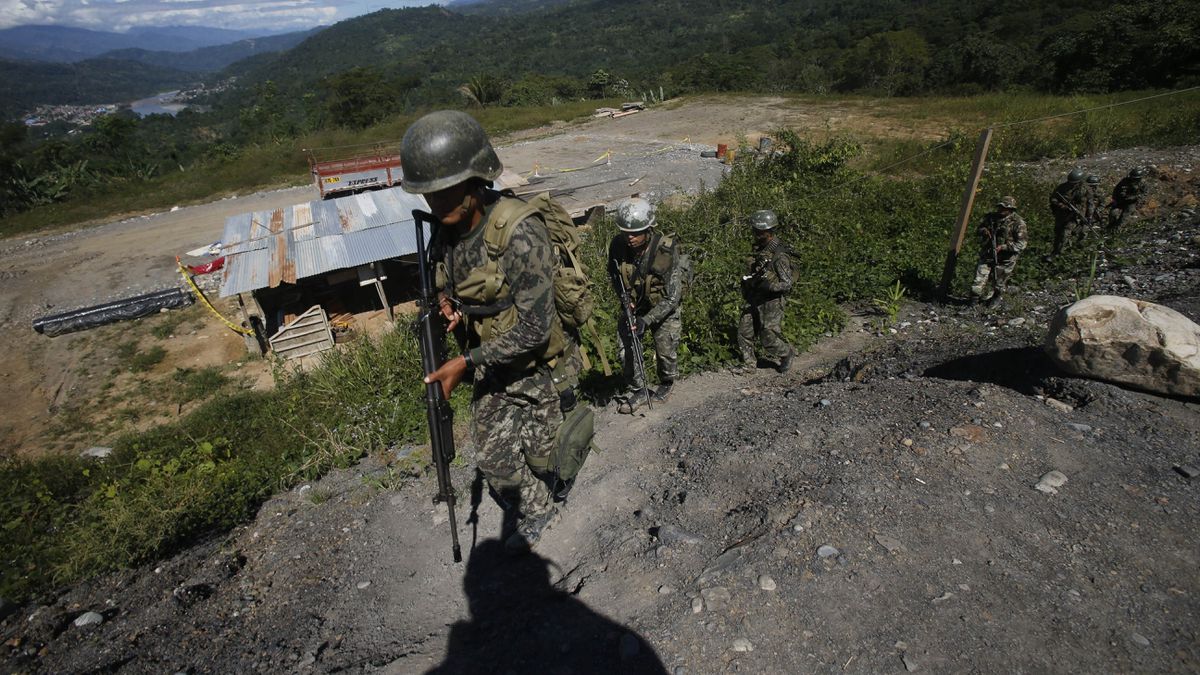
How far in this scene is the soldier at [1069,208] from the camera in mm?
7840

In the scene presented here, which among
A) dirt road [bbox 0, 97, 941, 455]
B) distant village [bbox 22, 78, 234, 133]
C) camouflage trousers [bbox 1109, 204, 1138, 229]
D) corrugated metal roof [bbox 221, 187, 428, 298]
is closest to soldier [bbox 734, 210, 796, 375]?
camouflage trousers [bbox 1109, 204, 1138, 229]

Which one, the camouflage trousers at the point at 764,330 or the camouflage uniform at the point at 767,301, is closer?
the camouflage uniform at the point at 767,301

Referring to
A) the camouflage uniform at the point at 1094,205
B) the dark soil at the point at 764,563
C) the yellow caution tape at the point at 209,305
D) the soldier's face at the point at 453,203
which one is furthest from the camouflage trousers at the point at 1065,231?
the yellow caution tape at the point at 209,305

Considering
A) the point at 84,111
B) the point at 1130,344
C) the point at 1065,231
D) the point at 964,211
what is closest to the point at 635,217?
the point at 1130,344

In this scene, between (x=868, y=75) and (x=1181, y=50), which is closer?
(x=1181, y=50)

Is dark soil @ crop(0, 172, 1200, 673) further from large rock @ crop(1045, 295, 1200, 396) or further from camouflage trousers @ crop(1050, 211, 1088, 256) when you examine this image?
camouflage trousers @ crop(1050, 211, 1088, 256)

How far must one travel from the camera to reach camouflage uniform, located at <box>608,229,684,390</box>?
193 inches

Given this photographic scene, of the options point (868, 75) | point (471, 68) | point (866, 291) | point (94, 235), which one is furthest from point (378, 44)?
point (866, 291)

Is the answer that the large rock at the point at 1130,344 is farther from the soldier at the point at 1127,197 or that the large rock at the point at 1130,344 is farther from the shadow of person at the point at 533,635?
the soldier at the point at 1127,197

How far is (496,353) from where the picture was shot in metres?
2.89

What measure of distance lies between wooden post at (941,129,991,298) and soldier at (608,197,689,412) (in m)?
3.98

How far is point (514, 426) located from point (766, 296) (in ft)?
10.8

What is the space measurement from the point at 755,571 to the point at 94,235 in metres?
24.3

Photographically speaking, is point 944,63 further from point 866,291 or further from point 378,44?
point 378,44
